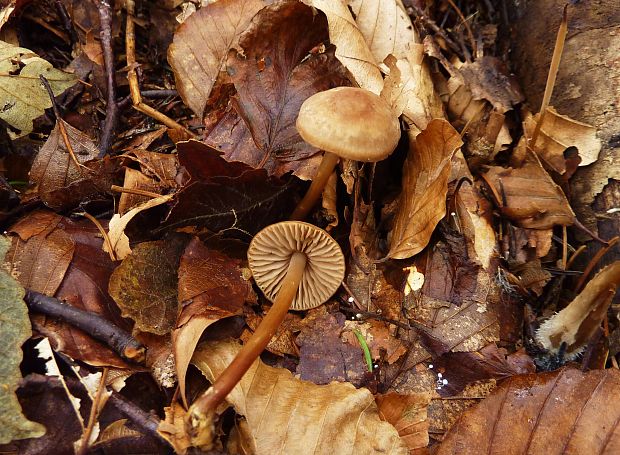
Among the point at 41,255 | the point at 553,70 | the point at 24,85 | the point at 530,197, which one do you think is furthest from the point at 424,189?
the point at 24,85

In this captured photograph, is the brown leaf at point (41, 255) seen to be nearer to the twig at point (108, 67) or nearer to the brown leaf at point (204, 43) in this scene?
the twig at point (108, 67)

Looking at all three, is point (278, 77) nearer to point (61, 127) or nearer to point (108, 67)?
point (108, 67)

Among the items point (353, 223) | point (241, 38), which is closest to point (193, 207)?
point (353, 223)

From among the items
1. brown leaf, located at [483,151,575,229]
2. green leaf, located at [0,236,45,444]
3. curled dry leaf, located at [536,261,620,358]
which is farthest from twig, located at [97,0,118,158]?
curled dry leaf, located at [536,261,620,358]

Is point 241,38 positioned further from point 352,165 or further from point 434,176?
point 434,176

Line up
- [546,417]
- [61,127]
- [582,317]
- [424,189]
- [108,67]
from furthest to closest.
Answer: [108,67] < [61,127] < [424,189] < [582,317] < [546,417]

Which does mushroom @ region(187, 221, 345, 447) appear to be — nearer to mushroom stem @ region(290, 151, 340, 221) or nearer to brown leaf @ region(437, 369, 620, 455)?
mushroom stem @ region(290, 151, 340, 221)

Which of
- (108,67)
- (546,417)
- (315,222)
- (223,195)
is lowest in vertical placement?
(546,417)

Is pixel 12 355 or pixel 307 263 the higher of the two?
pixel 12 355
